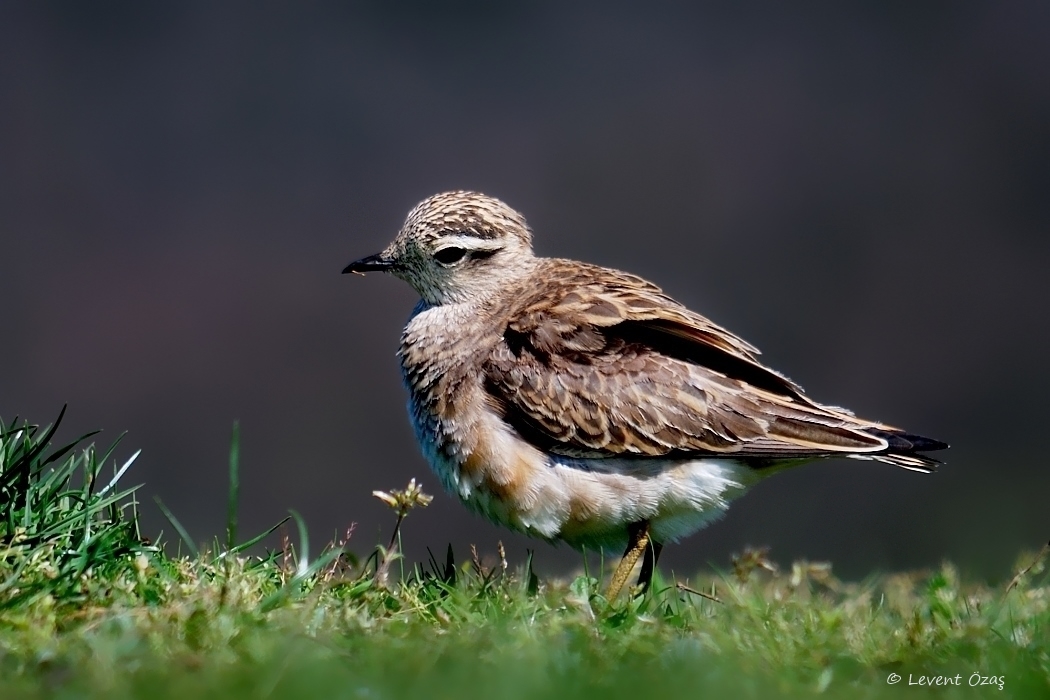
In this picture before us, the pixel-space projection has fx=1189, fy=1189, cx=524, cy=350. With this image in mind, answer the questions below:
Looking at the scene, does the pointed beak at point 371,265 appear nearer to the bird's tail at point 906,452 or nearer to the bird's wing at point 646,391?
the bird's wing at point 646,391

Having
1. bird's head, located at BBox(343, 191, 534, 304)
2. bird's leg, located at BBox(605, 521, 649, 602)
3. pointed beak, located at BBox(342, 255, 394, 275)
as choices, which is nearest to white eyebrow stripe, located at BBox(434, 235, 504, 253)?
bird's head, located at BBox(343, 191, 534, 304)

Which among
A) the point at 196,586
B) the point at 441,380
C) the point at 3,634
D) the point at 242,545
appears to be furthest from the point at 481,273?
the point at 3,634

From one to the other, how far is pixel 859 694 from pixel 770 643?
698 mm

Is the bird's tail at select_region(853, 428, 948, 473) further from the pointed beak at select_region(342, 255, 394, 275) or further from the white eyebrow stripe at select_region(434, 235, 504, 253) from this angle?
the pointed beak at select_region(342, 255, 394, 275)

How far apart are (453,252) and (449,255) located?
0.14 ft

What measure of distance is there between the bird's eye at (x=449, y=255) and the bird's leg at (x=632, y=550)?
8.58 ft

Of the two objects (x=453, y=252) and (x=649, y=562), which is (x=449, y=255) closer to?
(x=453, y=252)

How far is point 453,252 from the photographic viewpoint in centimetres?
930

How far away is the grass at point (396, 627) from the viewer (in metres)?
4.78

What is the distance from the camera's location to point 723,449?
7.88 m

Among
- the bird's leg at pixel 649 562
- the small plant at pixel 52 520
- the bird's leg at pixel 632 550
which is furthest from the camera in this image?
the bird's leg at pixel 649 562
